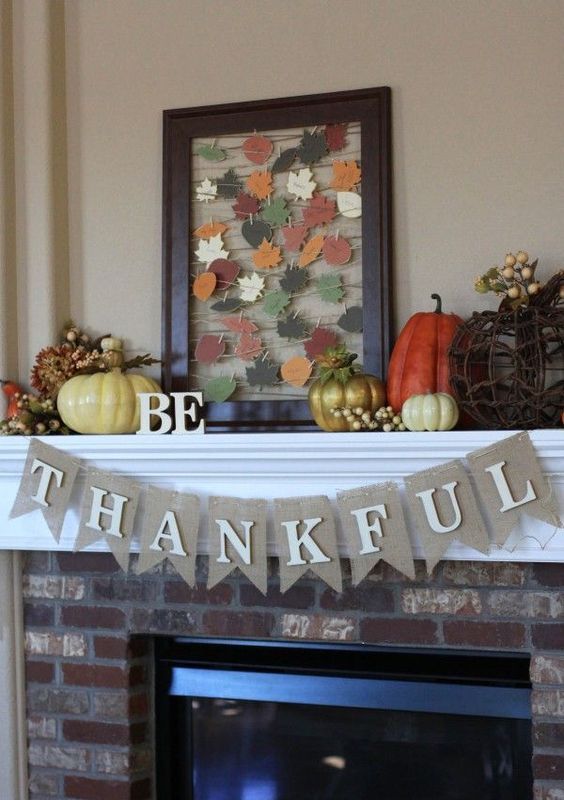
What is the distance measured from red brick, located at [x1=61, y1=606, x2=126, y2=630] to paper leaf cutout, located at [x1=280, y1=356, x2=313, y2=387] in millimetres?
704

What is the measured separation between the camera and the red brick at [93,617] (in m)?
2.60

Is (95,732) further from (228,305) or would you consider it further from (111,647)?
(228,305)

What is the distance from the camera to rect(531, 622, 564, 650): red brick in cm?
227

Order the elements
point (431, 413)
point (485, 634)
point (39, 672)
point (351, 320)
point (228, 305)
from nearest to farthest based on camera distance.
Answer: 1. point (431, 413)
2. point (485, 634)
3. point (351, 320)
4. point (228, 305)
5. point (39, 672)

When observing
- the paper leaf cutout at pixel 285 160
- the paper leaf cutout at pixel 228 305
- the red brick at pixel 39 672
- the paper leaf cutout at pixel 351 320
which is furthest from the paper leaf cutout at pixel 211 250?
the red brick at pixel 39 672

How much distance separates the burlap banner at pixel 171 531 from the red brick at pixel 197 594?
0.10 metres

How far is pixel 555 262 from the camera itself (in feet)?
7.60

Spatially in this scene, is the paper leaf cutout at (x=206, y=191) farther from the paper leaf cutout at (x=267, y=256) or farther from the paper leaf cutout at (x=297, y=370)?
the paper leaf cutout at (x=297, y=370)

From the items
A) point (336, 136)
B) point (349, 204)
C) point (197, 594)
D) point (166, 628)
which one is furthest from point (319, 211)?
point (166, 628)

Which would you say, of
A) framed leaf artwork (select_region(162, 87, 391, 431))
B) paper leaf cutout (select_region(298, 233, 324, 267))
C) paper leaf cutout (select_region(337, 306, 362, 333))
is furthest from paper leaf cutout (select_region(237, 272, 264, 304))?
paper leaf cutout (select_region(337, 306, 362, 333))

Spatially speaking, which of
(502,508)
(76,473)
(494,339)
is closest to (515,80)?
(494,339)

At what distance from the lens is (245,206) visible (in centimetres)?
253

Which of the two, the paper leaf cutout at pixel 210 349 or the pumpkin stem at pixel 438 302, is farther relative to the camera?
the paper leaf cutout at pixel 210 349

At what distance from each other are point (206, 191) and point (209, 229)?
0.31ft
